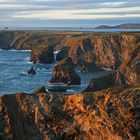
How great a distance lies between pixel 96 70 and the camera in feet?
400

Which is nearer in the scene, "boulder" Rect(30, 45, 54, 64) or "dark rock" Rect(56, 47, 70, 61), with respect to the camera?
"boulder" Rect(30, 45, 54, 64)

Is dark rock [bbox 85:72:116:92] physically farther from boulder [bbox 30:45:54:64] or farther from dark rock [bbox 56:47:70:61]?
dark rock [bbox 56:47:70:61]

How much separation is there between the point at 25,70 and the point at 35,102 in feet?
309

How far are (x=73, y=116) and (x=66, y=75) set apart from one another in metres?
67.2

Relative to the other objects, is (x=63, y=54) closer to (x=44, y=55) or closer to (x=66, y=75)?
(x=44, y=55)

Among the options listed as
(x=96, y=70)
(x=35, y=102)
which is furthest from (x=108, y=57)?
(x=35, y=102)

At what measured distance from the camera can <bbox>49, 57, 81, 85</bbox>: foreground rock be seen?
94.7 meters

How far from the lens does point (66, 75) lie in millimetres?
95938

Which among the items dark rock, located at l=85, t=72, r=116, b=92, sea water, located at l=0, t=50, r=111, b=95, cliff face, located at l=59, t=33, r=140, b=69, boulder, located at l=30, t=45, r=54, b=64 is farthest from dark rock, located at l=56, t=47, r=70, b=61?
dark rock, located at l=85, t=72, r=116, b=92

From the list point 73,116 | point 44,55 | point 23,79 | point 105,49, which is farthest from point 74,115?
point 44,55

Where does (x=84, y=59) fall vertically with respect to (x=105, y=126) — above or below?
below

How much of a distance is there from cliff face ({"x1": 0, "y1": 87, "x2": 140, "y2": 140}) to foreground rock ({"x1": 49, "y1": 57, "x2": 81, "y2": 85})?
63.7 metres

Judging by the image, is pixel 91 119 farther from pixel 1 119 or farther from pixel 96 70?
pixel 96 70

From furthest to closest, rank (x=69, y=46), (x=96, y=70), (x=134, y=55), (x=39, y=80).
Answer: (x=69, y=46), (x=96, y=70), (x=39, y=80), (x=134, y=55)
